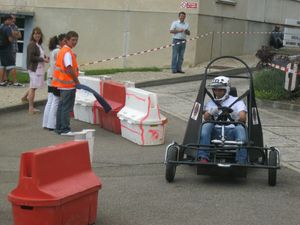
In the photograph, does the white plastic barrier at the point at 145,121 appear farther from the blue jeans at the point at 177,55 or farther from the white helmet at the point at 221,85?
the blue jeans at the point at 177,55

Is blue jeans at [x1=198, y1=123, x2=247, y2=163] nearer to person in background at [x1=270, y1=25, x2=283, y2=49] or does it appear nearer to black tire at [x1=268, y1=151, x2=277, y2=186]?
black tire at [x1=268, y1=151, x2=277, y2=186]

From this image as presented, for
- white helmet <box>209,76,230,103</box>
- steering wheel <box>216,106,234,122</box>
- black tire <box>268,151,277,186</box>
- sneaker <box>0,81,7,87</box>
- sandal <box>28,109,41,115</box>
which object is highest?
white helmet <box>209,76,230,103</box>

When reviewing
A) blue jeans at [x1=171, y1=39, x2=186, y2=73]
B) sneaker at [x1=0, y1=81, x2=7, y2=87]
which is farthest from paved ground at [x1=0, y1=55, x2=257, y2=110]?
sneaker at [x1=0, y1=81, x2=7, y2=87]

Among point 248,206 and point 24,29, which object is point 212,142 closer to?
point 248,206

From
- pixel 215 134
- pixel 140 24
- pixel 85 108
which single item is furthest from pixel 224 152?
pixel 140 24

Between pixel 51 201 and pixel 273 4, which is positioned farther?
pixel 273 4

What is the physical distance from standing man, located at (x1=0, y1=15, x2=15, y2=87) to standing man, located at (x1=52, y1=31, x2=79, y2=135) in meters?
5.17

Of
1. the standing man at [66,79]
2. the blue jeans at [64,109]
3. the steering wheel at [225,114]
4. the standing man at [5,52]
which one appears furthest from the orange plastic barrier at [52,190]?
the standing man at [5,52]

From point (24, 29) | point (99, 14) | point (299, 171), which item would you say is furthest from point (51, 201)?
point (24, 29)

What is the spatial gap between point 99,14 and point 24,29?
3.82 meters

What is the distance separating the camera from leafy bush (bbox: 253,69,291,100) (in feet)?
45.3

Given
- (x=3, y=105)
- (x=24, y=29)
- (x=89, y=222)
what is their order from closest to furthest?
(x=89, y=222)
(x=3, y=105)
(x=24, y=29)

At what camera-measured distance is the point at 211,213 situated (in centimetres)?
609

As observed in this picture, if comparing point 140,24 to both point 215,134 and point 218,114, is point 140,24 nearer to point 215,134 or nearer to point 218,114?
point 218,114
